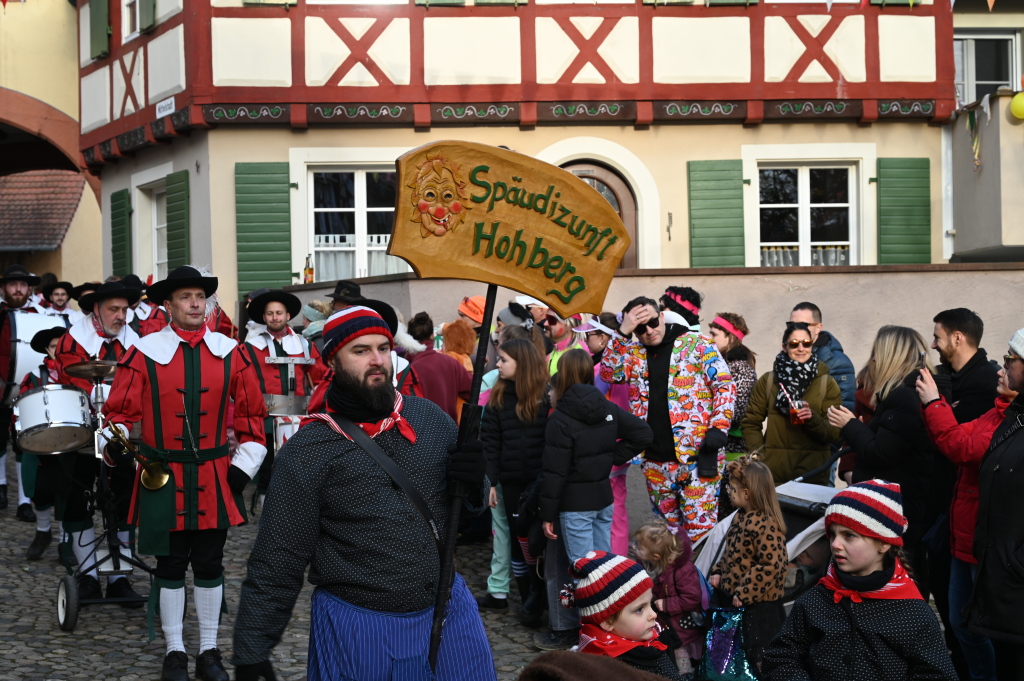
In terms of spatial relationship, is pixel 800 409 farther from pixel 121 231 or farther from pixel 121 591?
pixel 121 231

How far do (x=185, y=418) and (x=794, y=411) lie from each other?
11.2ft

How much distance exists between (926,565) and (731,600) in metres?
1.14

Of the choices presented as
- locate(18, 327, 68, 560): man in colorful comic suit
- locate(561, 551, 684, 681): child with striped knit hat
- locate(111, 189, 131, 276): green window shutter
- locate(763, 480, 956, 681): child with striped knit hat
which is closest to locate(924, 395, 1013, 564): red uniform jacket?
locate(763, 480, 956, 681): child with striped knit hat

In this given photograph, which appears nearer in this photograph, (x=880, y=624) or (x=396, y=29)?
(x=880, y=624)

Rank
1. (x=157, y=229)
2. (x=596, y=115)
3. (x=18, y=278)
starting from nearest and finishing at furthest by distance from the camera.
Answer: (x=18, y=278)
(x=596, y=115)
(x=157, y=229)

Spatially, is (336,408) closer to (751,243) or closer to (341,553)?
(341,553)

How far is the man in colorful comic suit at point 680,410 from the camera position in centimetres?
698

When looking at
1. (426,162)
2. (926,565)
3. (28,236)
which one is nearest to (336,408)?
(426,162)

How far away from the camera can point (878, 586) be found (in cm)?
388

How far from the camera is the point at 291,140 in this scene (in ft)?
50.5

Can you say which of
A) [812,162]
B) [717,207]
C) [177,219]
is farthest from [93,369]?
[812,162]

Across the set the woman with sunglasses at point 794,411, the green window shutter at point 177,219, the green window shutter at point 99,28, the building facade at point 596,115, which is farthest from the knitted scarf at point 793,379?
the green window shutter at point 99,28

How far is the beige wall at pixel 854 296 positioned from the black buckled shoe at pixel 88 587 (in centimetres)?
547

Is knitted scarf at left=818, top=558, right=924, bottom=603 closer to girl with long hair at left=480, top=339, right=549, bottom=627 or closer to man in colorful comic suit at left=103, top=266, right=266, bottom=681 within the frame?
man in colorful comic suit at left=103, top=266, right=266, bottom=681
